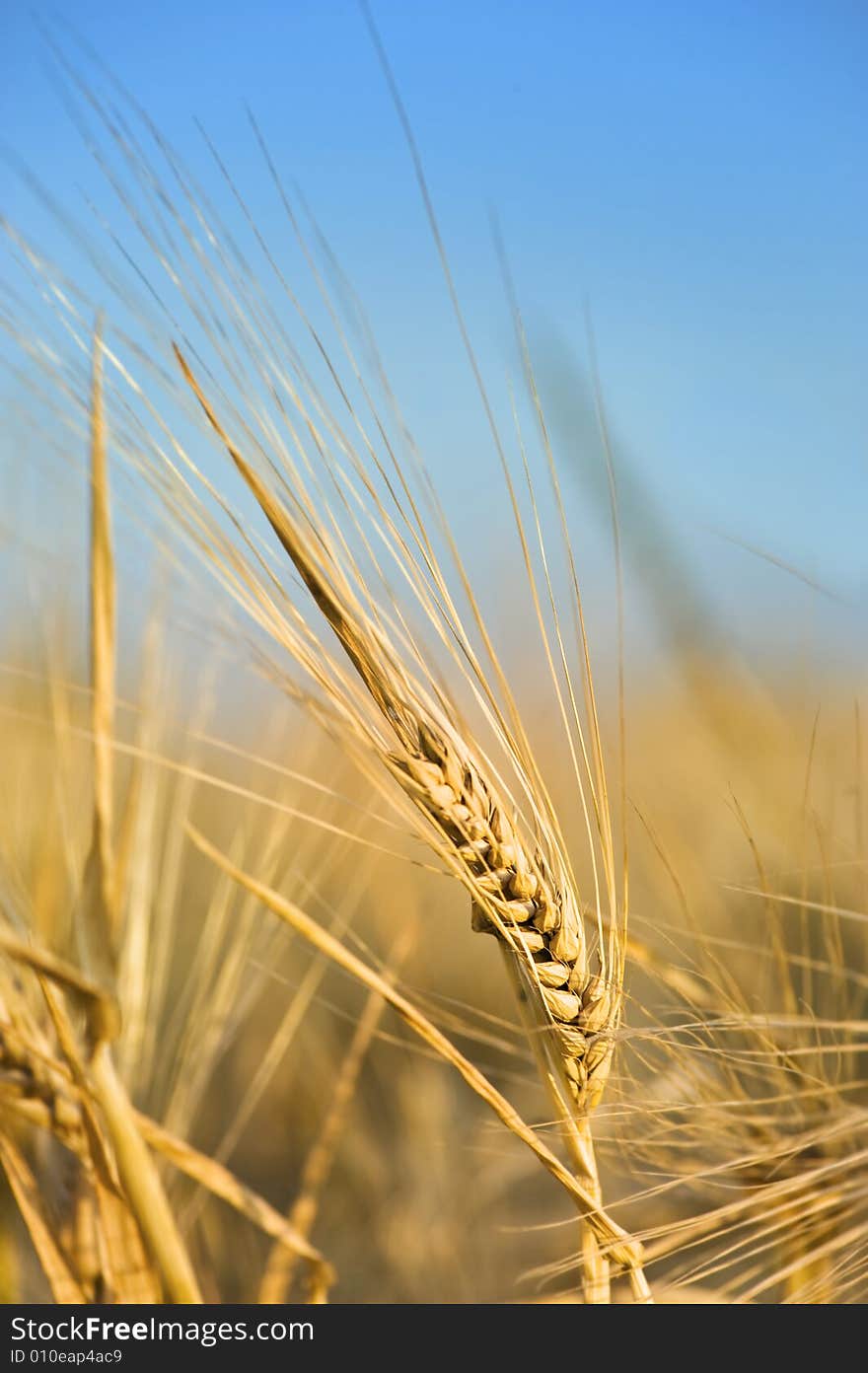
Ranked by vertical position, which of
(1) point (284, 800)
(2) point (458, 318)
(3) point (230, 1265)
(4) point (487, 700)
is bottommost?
(3) point (230, 1265)

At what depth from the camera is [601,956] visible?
0.44 m

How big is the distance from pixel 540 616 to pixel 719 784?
45 cm

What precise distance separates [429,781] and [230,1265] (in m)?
0.68

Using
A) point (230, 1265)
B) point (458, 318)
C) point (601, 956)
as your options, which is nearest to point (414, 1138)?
point (230, 1265)

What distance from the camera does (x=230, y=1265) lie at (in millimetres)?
825

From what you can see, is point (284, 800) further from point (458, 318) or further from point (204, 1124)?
point (204, 1124)
